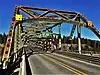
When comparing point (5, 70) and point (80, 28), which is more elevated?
point (80, 28)

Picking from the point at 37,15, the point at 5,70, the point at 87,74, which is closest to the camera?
the point at 87,74

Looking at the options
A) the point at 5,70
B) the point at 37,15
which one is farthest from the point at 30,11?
the point at 5,70

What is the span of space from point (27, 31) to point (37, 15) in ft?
141

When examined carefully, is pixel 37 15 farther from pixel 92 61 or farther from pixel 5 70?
pixel 5 70

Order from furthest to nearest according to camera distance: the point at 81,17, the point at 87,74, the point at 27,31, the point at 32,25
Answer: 1. the point at 27,31
2. the point at 32,25
3. the point at 81,17
4. the point at 87,74

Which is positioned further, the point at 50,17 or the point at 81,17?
the point at 81,17

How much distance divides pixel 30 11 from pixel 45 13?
2.72m

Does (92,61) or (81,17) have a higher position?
(81,17)

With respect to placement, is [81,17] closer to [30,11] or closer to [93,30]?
[93,30]

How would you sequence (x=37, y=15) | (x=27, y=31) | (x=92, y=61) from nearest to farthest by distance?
(x=92, y=61), (x=37, y=15), (x=27, y=31)

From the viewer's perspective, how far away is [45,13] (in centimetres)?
4316

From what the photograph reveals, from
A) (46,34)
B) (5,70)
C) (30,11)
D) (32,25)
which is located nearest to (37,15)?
(30,11)

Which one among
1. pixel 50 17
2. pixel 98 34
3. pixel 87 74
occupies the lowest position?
pixel 87 74

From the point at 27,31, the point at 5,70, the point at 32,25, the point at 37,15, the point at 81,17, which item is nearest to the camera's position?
the point at 5,70
